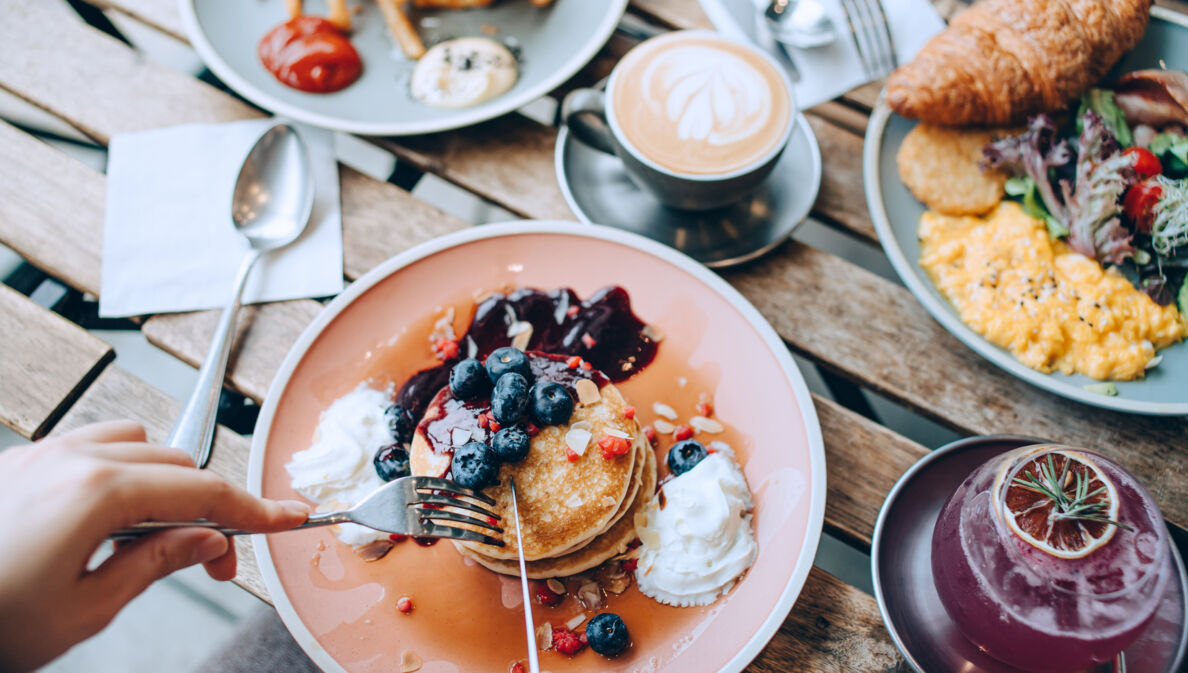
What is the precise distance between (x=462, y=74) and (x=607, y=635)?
4.15ft

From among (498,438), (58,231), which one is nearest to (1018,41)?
(498,438)

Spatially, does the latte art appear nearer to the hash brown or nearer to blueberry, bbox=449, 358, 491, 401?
the hash brown

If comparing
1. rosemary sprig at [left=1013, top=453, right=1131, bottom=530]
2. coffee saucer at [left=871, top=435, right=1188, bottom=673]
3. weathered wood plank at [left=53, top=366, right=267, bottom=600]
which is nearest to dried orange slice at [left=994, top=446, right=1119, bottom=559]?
rosemary sprig at [left=1013, top=453, right=1131, bottom=530]

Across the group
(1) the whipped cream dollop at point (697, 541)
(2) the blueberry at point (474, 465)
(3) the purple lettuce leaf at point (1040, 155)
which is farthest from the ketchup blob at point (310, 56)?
(3) the purple lettuce leaf at point (1040, 155)

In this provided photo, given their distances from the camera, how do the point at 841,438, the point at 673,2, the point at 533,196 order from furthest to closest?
the point at 673,2 < the point at 533,196 < the point at 841,438

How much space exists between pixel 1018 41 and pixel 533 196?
1070 millimetres

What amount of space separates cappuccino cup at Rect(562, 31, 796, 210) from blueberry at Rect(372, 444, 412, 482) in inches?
27.0

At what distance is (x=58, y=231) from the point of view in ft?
4.68

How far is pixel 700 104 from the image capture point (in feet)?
4.27

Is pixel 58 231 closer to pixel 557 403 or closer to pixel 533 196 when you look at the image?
pixel 533 196

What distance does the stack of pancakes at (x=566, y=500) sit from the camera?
1.07 meters

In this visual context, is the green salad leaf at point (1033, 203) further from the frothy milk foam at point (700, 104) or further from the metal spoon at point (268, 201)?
the metal spoon at point (268, 201)

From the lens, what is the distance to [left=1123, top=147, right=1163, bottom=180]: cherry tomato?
1.28m

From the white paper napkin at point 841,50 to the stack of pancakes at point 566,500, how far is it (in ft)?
3.08
